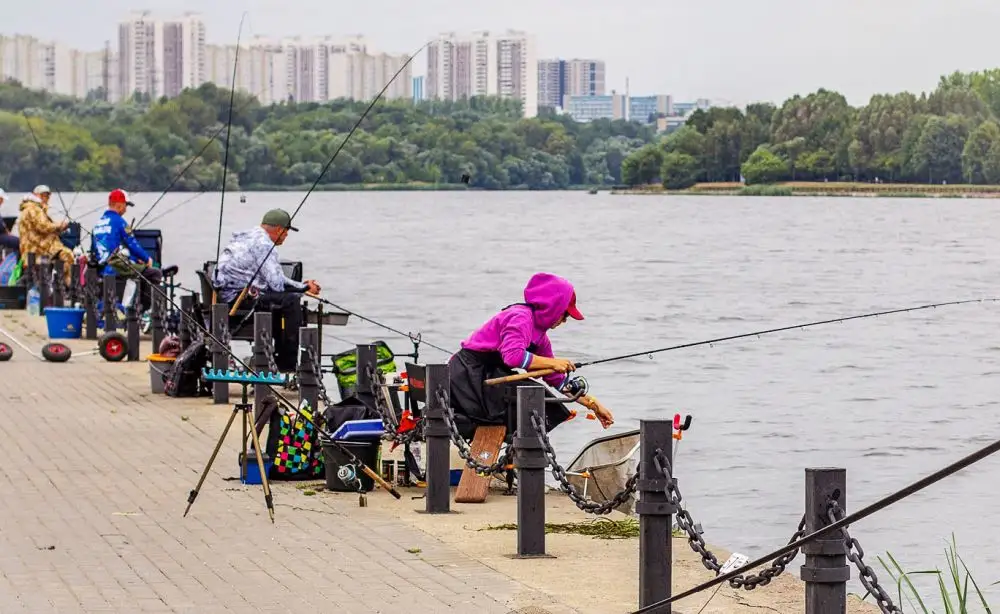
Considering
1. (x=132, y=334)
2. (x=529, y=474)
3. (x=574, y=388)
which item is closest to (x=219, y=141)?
(x=132, y=334)

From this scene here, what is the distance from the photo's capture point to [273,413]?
10766 millimetres

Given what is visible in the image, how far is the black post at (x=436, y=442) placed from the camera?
9.73 meters

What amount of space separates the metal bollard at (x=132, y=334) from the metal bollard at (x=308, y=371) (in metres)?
6.56

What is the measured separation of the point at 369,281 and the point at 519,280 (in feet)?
15.2

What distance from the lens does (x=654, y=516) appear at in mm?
7375

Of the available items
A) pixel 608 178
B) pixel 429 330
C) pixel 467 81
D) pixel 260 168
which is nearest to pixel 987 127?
pixel 608 178

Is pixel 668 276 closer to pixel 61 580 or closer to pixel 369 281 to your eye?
pixel 369 281

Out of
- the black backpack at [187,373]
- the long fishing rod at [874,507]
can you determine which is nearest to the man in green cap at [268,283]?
the black backpack at [187,373]

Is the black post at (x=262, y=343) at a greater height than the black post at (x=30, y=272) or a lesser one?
greater

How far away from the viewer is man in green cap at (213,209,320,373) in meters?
15.0

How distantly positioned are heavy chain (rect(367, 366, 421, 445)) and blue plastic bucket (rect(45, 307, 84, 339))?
10263mm

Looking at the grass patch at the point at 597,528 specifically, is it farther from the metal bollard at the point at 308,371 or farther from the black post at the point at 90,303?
the black post at the point at 90,303

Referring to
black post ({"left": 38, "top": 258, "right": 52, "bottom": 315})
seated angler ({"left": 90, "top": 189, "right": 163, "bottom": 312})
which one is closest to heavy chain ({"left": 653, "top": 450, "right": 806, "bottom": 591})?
seated angler ({"left": 90, "top": 189, "right": 163, "bottom": 312})

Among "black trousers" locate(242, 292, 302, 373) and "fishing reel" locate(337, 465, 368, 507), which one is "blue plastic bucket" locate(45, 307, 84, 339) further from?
"fishing reel" locate(337, 465, 368, 507)
